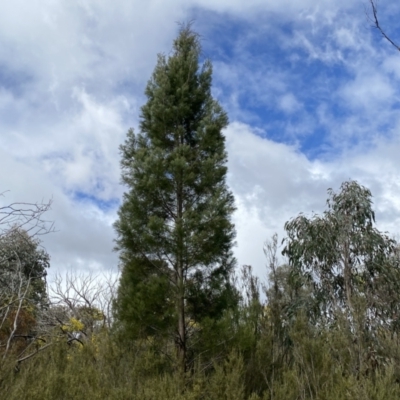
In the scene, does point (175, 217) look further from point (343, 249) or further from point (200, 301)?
point (343, 249)

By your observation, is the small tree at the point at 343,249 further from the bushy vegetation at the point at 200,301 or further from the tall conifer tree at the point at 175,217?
the tall conifer tree at the point at 175,217

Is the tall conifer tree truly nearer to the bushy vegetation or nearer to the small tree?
the bushy vegetation

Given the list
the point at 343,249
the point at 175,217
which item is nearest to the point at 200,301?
the point at 175,217

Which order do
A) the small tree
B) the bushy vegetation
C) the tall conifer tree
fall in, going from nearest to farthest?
the bushy vegetation, the tall conifer tree, the small tree

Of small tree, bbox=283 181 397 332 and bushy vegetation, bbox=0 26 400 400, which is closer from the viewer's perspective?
bushy vegetation, bbox=0 26 400 400

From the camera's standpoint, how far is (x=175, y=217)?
428 inches

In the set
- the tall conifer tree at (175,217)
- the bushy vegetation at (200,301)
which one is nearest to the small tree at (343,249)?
the bushy vegetation at (200,301)

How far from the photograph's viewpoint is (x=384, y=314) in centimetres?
1234

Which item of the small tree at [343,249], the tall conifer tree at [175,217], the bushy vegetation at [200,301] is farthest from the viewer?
the small tree at [343,249]

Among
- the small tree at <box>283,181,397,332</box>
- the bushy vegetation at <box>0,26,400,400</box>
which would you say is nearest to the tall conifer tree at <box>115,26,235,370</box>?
the bushy vegetation at <box>0,26,400,400</box>

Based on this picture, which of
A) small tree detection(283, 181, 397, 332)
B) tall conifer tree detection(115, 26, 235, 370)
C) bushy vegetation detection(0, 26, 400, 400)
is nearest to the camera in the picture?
bushy vegetation detection(0, 26, 400, 400)

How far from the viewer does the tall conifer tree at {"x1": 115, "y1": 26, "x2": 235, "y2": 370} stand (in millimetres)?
9798

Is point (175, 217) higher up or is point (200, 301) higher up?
point (175, 217)

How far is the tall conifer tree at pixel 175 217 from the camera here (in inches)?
386
